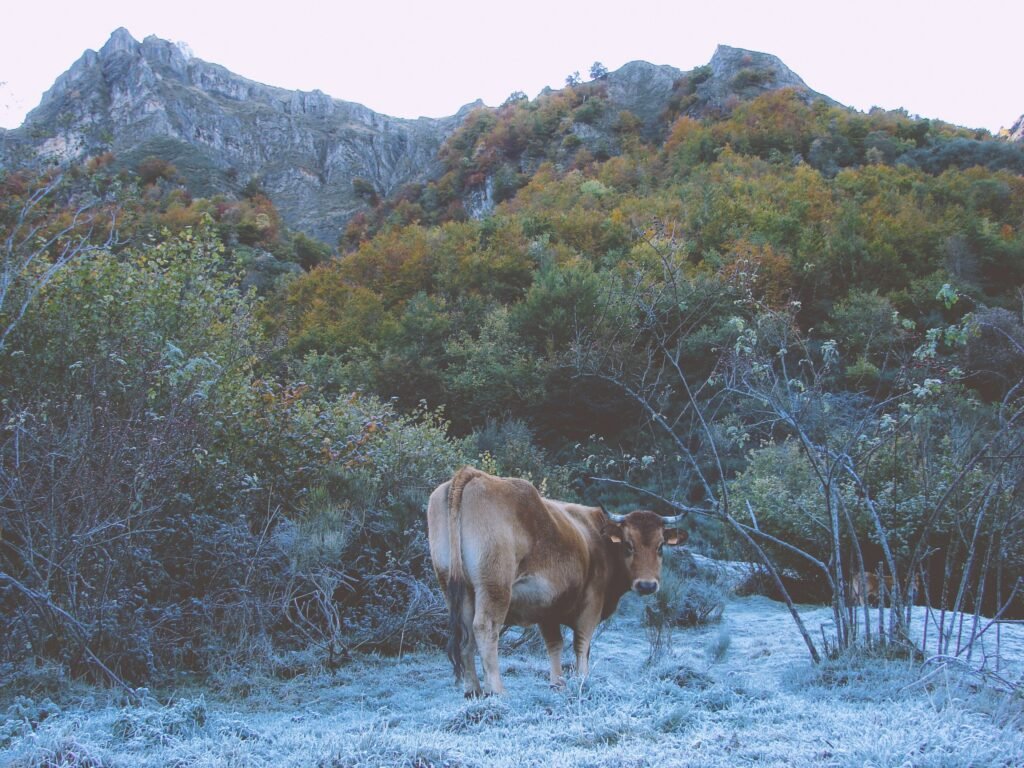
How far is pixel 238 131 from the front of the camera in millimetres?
68250

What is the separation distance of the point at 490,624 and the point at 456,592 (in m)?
0.30

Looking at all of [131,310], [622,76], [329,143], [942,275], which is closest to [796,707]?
[131,310]

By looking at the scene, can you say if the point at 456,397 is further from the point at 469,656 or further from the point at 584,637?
the point at 469,656

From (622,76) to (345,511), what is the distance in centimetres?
6588

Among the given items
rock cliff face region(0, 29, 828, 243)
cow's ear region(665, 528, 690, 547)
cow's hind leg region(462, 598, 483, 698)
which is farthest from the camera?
rock cliff face region(0, 29, 828, 243)

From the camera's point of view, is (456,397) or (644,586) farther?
(456,397)

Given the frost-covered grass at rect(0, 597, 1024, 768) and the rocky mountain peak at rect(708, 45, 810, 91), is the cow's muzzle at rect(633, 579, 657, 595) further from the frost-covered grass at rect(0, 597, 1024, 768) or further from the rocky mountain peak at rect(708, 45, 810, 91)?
the rocky mountain peak at rect(708, 45, 810, 91)

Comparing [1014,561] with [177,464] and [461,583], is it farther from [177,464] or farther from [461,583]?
[177,464]

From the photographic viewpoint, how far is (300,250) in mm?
44000

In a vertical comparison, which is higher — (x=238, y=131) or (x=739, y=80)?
(x=238, y=131)

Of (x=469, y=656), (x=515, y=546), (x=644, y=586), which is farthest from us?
(x=644, y=586)

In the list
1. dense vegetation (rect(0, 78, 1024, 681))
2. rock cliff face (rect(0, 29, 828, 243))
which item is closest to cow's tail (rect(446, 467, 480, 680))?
dense vegetation (rect(0, 78, 1024, 681))

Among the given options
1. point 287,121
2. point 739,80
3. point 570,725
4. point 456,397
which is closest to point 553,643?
point 570,725

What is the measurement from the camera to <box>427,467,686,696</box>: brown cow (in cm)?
481
